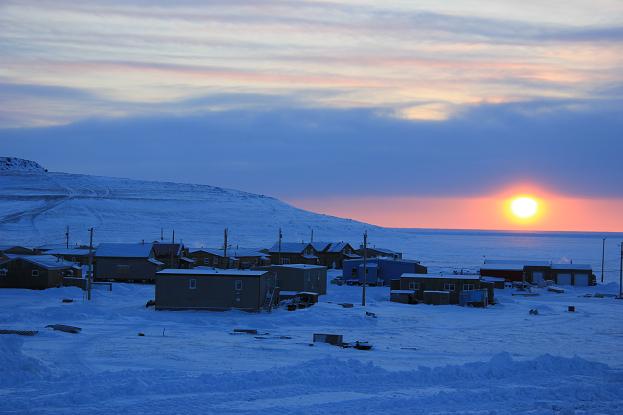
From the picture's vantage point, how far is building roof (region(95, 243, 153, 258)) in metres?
60.1

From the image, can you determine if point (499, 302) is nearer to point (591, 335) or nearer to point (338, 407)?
point (591, 335)

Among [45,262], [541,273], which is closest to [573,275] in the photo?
[541,273]

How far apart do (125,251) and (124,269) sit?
151 cm

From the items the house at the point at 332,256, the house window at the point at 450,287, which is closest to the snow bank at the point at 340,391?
the house window at the point at 450,287

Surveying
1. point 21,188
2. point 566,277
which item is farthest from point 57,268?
point 21,188

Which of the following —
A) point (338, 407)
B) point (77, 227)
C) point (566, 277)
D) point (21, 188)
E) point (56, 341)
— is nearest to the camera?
point (338, 407)

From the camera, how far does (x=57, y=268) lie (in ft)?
171

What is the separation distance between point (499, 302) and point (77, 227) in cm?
8759

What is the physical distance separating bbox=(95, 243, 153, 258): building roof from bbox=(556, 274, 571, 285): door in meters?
35.0

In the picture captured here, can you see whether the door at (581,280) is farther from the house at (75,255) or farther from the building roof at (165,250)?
the house at (75,255)

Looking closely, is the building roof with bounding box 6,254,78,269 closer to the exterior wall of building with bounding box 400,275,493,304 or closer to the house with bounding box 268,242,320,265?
the exterior wall of building with bounding box 400,275,493,304

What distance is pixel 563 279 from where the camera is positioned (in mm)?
69625

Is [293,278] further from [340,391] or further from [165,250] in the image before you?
[340,391]

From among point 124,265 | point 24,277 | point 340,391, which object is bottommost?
point 340,391
